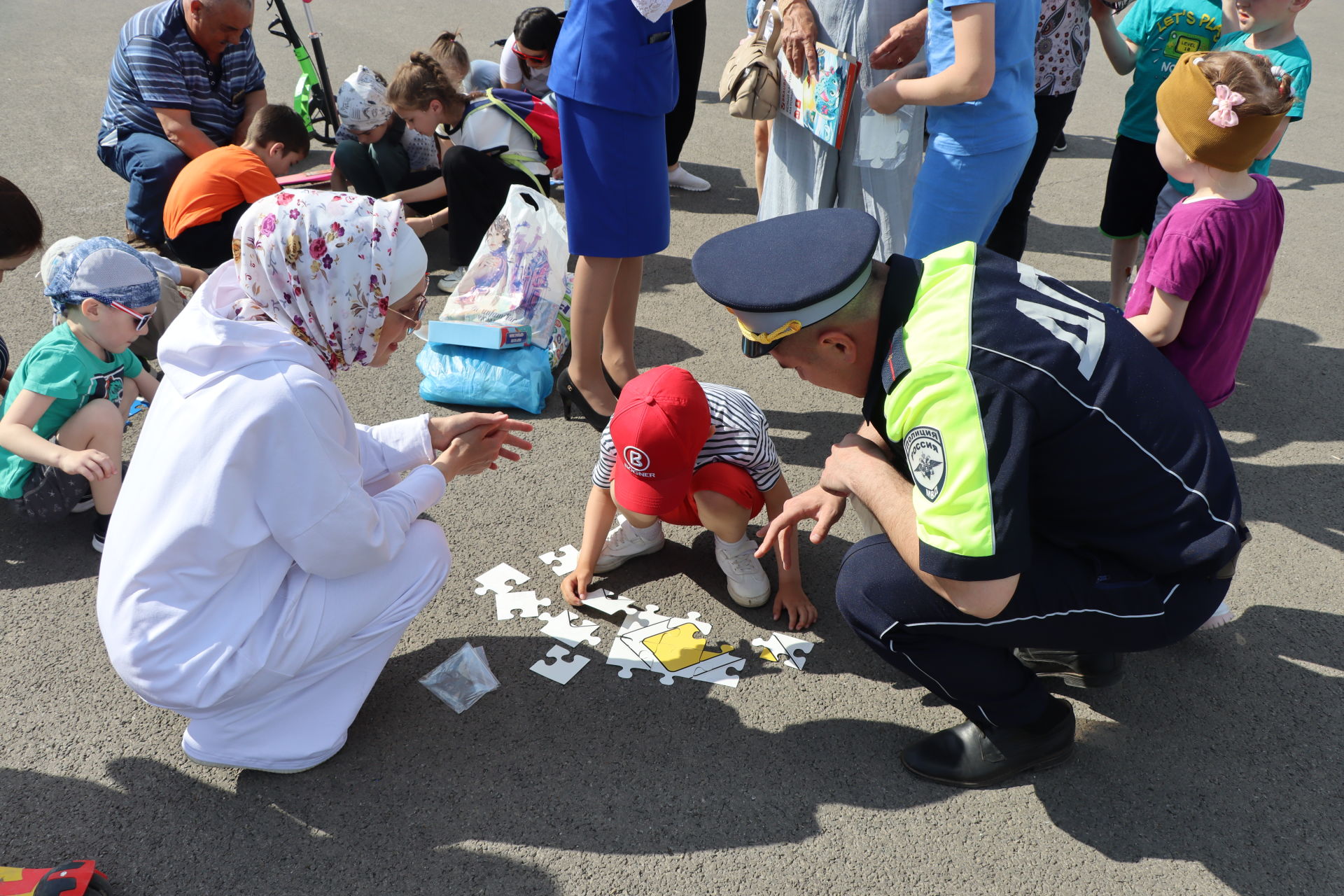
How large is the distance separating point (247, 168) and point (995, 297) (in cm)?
399

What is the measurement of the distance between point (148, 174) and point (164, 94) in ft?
1.43

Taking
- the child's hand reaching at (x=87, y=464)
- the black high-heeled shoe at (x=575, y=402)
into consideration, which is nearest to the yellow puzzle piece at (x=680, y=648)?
the black high-heeled shoe at (x=575, y=402)

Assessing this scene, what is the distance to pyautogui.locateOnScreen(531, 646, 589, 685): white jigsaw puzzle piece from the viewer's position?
2.69 meters

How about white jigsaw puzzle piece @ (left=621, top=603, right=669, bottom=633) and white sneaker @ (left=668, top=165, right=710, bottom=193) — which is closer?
white jigsaw puzzle piece @ (left=621, top=603, right=669, bottom=633)

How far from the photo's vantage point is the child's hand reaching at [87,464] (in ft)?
9.27

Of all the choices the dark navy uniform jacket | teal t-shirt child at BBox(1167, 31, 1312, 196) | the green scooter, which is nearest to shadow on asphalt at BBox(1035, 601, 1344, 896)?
the dark navy uniform jacket

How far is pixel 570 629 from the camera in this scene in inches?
112

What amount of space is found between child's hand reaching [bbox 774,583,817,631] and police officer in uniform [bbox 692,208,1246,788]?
525mm

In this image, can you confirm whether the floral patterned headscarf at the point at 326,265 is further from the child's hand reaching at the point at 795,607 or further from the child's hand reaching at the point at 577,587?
the child's hand reaching at the point at 795,607

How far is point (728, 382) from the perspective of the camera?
4.14 metres

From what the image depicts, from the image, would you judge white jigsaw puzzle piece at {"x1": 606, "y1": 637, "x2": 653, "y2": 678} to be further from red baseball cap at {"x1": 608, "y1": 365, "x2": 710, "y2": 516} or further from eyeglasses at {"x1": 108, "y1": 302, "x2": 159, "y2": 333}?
eyeglasses at {"x1": 108, "y1": 302, "x2": 159, "y2": 333}

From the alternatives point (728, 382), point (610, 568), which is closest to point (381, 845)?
point (610, 568)

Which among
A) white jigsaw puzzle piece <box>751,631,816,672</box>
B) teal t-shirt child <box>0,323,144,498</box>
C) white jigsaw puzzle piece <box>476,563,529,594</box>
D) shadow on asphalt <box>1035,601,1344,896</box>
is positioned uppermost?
teal t-shirt child <box>0,323,144,498</box>

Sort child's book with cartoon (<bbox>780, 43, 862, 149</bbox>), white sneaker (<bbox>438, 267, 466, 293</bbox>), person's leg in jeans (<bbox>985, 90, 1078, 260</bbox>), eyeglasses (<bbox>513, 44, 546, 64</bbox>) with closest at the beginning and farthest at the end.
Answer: child's book with cartoon (<bbox>780, 43, 862, 149</bbox>) → person's leg in jeans (<bbox>985, 90, 1078, 260</bbox>) → white sneaker (<bbox>438, 267, 466, 293</bbox>) → eyeglasses (<bbox>513, 44, 546, 64</bbox>)
